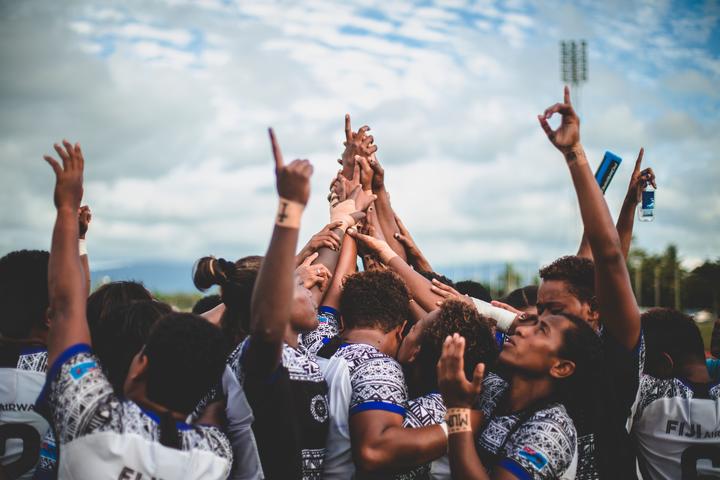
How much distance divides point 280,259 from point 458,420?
46.8 inches

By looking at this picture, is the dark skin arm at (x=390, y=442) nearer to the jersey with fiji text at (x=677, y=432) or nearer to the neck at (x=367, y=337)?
the neck at (x=367, y=337)

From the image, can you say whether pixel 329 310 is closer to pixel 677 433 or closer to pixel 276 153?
pixel 276 153

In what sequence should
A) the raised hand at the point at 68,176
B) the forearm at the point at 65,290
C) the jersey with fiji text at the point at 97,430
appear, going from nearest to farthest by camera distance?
the jersey with fiji text at the point at 97,430 → the forearm at the point at 65,290 → the raised hand at the point at 68,176

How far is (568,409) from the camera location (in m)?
3.39

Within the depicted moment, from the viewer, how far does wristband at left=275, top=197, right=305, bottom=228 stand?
262cm

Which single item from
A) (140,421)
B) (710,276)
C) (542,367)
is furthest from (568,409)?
(710,276)

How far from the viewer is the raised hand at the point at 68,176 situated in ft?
9.38

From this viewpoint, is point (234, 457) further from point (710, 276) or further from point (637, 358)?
point (710, 276)

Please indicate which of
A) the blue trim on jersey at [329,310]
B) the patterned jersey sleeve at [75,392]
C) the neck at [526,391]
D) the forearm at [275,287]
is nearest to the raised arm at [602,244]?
the neck at [526,391]

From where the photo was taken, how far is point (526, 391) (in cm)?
338

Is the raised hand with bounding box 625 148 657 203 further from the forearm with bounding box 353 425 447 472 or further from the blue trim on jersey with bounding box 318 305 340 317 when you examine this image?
the forearm with bounding box 353 425 447 472

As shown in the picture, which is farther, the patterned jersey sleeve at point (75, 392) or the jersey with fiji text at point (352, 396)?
the jersey with fiji text at point (352, 396)

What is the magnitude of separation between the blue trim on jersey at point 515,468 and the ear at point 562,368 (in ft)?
1.97

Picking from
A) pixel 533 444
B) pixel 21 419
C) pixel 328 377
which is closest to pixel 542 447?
pixel 533 444
